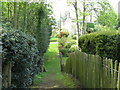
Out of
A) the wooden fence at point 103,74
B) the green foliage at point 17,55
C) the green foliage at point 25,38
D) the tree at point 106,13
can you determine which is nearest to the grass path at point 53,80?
the green foliage at point 25,38

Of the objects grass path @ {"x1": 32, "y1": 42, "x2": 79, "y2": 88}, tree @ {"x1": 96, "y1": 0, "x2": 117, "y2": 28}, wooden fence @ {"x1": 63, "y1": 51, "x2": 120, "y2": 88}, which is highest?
tree @ {"x1": 96, "y1": 0, "x2": 117, "y2": 28}

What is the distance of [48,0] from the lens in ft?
21.4

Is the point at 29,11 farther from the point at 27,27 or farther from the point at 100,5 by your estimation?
the point at 100,5

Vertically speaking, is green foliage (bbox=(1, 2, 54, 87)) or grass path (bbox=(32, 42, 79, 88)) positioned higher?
green foliage (bbox=(1, 2, 54, 87))

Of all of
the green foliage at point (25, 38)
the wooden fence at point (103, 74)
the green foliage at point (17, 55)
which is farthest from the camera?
the green foliage at point (25, 38)

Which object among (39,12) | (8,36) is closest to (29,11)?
(39,12)

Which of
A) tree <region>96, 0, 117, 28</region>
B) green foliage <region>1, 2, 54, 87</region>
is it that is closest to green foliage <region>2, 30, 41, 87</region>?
green foliage <region>1, 2, 54, 87</region>

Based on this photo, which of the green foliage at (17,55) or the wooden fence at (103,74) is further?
the green foliage at (17,55)

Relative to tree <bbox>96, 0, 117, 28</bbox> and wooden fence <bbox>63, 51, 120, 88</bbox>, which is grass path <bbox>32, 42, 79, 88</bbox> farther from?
tree <bbox>96, 0, 117, 28</bbox>

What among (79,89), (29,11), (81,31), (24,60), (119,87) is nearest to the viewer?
(119,87)

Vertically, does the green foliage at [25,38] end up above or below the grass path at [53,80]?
above

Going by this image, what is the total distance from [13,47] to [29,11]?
3.75 m

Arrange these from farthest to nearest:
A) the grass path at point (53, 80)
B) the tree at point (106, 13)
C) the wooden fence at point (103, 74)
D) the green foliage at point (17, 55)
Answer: the tree at point (106, 13), the grass path at point (53, 80), the green foliage at point (17, 55), the wooden fence at point (103, 74)

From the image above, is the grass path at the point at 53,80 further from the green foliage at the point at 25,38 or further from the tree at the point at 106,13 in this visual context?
the tree at the point at 106,13
